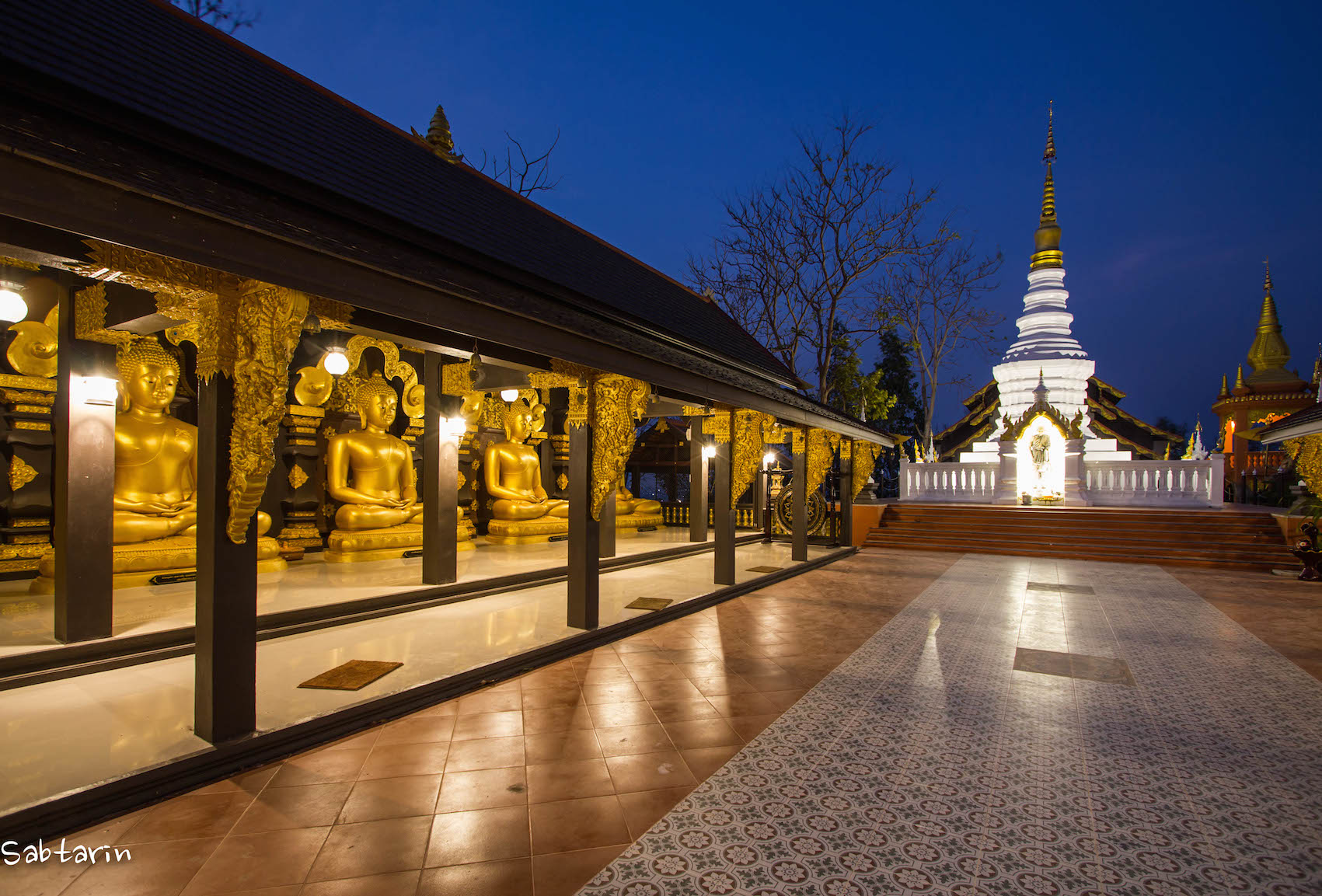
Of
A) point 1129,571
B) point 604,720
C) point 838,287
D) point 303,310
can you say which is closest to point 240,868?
point 604,720

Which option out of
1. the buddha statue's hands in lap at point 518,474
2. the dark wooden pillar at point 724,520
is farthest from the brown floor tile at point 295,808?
the buddha statue's hands in lap at point 518,474

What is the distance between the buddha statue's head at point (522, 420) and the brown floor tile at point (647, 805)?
9.51 metres

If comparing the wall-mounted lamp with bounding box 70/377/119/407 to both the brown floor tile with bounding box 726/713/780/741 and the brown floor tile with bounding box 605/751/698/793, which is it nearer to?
the brown floor tile with bounding box 605/751/698/793

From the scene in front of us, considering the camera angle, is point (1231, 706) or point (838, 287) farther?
point (838, 287)

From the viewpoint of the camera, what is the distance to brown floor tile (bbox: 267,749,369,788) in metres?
2.94

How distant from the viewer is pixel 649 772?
3.09m

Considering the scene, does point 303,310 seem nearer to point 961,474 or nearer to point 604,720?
point 604,720

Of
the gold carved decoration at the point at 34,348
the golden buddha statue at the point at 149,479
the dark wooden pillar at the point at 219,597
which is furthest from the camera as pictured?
the golden buddha statue at the point at 149,479

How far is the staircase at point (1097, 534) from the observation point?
1051cm

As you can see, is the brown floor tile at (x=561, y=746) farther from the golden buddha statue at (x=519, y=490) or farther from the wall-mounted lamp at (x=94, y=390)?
the golden buddha statue at (x=519, y=490)

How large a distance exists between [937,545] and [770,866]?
11.3m

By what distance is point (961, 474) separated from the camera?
15.2 m

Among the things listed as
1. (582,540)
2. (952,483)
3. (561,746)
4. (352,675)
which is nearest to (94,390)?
(352,675)

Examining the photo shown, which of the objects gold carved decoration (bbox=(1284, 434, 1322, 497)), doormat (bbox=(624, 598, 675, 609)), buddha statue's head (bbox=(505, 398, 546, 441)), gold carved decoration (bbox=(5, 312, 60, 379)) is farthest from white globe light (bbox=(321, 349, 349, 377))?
gold carved decoration (bbox=(1284, 434, 1322, 497))
